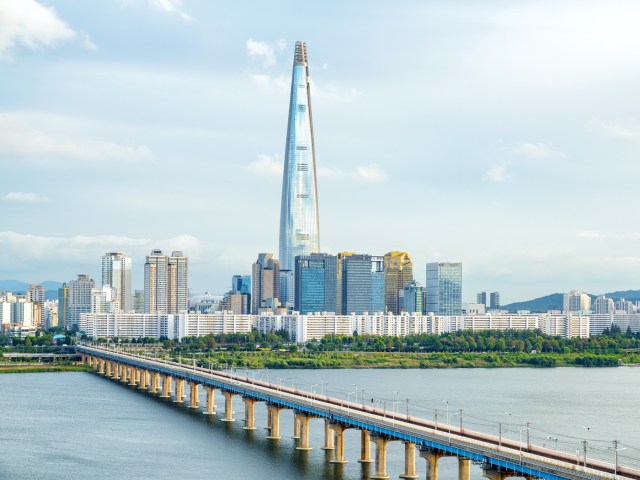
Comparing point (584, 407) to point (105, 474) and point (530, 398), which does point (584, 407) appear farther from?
point (105, 474)

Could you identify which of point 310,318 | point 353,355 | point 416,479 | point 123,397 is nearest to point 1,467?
point 416,479

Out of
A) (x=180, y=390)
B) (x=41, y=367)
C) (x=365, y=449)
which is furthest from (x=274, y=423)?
(x=41, y=367)

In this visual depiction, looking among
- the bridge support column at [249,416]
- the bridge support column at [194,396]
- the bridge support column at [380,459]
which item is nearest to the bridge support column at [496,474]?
the bridge support column at [380,459]

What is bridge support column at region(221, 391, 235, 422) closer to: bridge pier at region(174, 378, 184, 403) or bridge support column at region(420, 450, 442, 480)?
bridge pier at region(174, 378, 184, 403)

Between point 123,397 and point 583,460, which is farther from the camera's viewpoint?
point 123,397

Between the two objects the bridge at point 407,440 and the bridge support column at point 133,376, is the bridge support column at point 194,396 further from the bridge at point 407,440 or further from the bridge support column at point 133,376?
the bridge support column at point 133,376

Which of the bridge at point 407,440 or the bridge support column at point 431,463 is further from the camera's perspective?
the bridge support column at point 431,463
